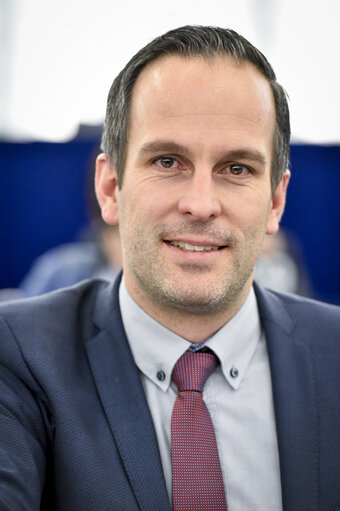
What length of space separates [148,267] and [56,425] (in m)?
0.38

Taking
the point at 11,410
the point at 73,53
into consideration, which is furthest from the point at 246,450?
the point at 73,53

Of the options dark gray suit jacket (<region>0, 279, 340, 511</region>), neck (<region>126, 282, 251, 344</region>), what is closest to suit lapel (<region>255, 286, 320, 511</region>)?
dark gray suit jacket (<region>0, 279, 340, 511</region>)

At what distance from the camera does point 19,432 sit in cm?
126

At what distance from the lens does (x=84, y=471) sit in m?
1.27

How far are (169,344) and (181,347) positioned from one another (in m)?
0.03

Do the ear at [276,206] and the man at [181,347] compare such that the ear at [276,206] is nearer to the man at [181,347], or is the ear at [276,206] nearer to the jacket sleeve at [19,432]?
the man at [181,347]

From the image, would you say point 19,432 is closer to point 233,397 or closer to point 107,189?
point 233,397

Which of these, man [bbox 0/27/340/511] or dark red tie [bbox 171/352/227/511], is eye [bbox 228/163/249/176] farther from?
dark red tie [bbox 171/352/227/511]

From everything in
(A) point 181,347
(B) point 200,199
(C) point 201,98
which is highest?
(C) point 201,98

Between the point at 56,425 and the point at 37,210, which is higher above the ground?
the point at 56,425

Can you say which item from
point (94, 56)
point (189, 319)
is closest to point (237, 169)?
point (189, 319)

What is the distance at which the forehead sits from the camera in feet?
4.50

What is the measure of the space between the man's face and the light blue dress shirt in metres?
0.08

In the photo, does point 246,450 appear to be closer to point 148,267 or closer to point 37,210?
point 148,267
